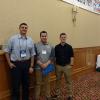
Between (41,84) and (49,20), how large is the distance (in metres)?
1.73

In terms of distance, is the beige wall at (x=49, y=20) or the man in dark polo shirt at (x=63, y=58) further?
the man in dark polo shirt at (x=63, y=58)

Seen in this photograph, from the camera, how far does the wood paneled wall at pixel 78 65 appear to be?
4.20 metres

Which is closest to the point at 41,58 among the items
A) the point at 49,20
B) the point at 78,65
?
the point at 49,20

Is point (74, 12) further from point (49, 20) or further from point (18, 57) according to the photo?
point (18, 57)

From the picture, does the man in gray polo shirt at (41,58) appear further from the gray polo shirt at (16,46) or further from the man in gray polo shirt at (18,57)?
the gray polo shirt at (16,46)

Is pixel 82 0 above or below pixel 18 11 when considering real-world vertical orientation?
above

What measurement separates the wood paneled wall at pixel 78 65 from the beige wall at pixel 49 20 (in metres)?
0.25

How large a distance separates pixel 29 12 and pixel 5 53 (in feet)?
4.02

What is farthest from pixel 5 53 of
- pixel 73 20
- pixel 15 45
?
pixel 73 20

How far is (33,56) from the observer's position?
4.31 metres

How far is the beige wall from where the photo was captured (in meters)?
4.29

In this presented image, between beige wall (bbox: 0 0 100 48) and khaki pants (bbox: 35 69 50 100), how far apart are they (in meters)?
0.93

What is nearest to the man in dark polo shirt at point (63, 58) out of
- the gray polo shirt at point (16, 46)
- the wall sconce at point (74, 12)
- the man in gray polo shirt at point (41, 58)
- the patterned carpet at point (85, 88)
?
the man in gray polo shirt at point (41, 58)

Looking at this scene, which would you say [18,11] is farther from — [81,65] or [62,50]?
[81,65]
